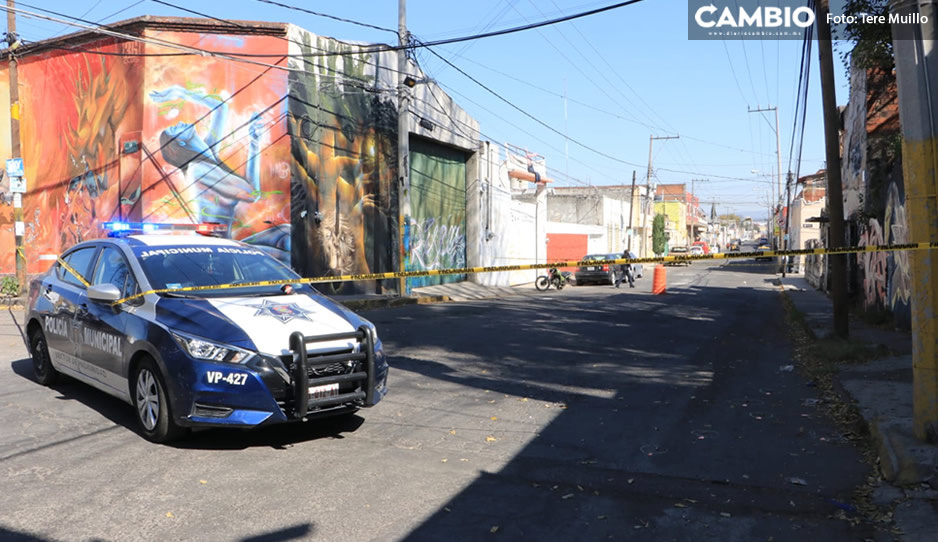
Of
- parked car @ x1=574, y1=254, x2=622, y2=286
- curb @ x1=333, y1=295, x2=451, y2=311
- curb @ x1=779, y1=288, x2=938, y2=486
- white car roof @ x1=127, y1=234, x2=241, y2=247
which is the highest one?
white car roof @ x1=127, y1=234, x2=241, y2=247

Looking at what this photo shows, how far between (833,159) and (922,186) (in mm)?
7254

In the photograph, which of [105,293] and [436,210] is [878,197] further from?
[436,210]

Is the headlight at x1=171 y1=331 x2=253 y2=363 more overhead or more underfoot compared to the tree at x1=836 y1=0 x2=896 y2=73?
more underfoot

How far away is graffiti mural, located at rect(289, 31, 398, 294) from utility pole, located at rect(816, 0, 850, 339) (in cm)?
1338

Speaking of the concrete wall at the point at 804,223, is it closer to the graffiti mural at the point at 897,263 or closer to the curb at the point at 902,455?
the graffiti mural at the point at 897,263

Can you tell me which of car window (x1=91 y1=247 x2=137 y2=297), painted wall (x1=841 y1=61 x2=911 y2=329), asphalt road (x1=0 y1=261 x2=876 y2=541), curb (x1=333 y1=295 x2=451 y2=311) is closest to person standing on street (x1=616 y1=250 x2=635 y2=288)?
curb (x1=333 y1=295 x2=451 y2=311)

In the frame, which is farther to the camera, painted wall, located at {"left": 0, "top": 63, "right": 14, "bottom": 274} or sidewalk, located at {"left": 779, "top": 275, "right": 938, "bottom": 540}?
painted wall, located at {"left": 0, "top": 63, "right": 14, "bottom": 274}

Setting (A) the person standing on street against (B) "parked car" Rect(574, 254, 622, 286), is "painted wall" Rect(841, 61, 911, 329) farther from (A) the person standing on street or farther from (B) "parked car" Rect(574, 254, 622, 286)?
(B) "parked car" Rect(574, 254, 622, 286)

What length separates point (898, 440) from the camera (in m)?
5.66

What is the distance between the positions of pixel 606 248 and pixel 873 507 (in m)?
56.8

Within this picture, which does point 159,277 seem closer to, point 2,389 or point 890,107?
point 2,389

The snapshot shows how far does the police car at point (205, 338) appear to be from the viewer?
5.64m

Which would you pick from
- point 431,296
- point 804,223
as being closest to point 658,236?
point 804,223

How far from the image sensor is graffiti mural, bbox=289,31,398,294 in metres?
20.9
